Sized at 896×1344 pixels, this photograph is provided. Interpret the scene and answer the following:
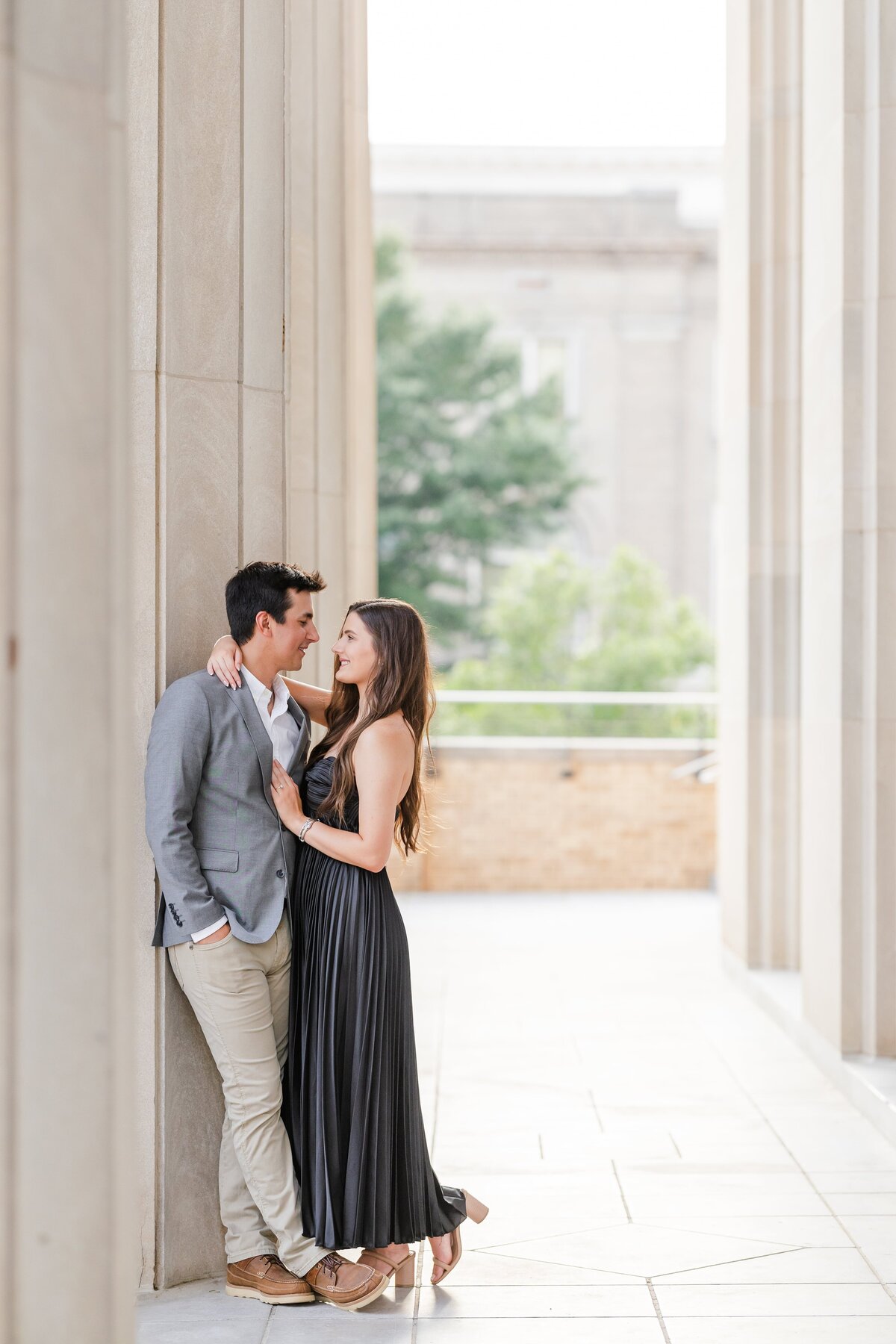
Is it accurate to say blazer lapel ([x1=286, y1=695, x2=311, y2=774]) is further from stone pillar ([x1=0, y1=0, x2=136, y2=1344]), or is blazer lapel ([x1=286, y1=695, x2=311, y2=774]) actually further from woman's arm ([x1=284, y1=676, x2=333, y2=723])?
stone pillar ([x1=0, y1=0, x2=136, y2=1344])

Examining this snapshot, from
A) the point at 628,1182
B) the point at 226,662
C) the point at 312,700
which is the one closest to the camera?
the point at 226,662

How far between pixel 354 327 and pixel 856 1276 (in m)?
6.18

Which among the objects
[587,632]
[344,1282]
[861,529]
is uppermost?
[587,632]

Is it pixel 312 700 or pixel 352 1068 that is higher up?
pixel 312 700

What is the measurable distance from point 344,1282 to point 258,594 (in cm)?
196

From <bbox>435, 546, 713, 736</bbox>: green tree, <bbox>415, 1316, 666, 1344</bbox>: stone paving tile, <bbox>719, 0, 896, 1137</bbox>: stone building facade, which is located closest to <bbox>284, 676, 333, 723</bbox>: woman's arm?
<bbox>415, 1316, 666, 1344</bbox>: stone paving tile

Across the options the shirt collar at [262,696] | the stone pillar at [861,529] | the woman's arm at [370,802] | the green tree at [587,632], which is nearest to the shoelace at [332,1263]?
the woman's arm at [370,802]

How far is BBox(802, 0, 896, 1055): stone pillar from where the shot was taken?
5.98 meters

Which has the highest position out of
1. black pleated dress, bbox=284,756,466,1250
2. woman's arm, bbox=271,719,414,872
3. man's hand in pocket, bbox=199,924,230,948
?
woman's arm, bbox=271,719,414,872

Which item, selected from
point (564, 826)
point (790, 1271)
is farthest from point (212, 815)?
point (564, 826)

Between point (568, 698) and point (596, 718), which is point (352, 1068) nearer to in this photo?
point (568, 698)

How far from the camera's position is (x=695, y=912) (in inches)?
450

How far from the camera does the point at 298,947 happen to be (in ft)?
12.8

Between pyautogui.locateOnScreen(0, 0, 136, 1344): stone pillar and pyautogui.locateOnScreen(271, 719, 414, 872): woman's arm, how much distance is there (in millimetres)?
1421
